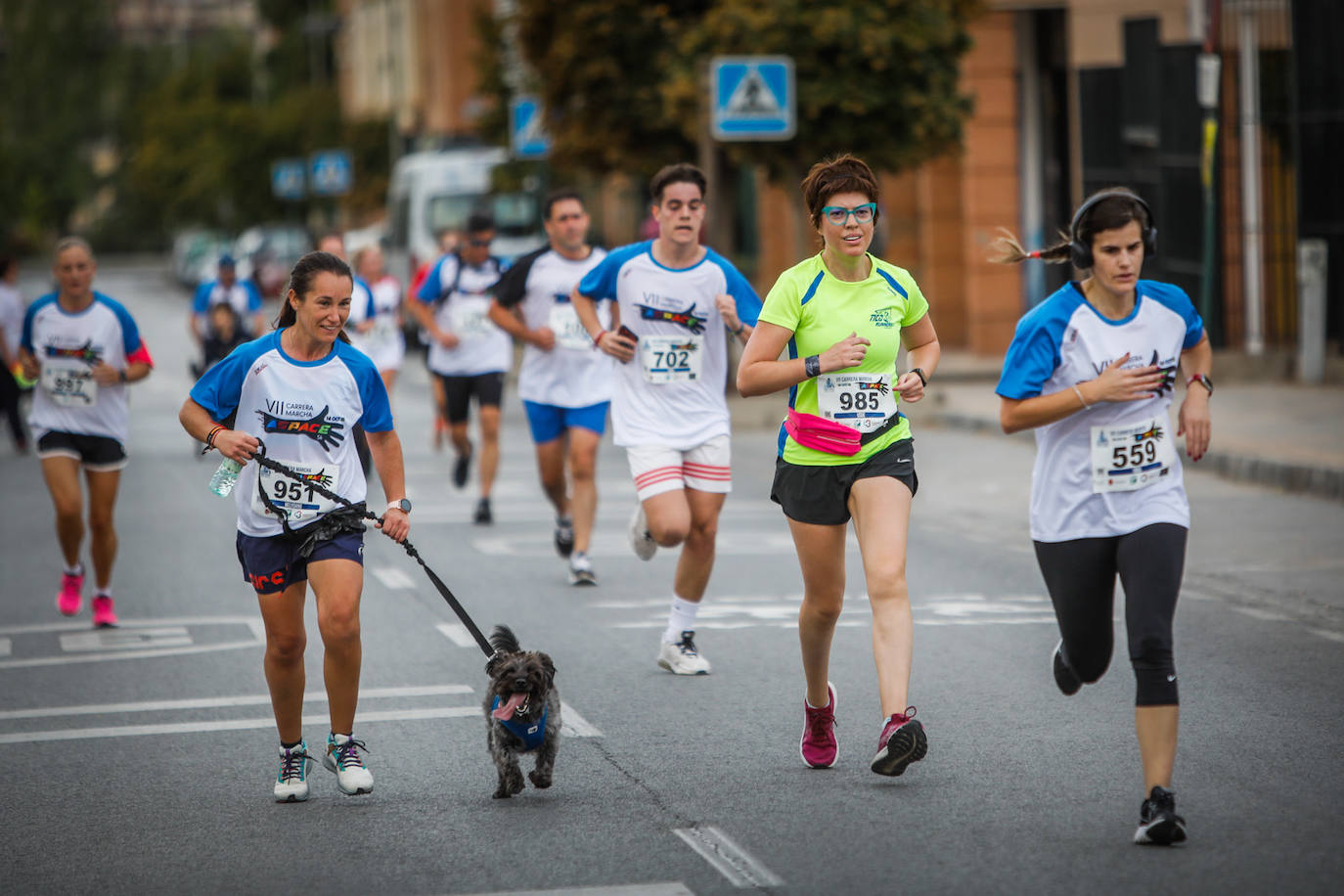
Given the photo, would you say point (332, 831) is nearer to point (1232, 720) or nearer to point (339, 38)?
point (1232, 720)

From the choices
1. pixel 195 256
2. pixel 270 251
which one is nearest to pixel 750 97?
pixel 270 251

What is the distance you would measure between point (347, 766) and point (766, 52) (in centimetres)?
1527

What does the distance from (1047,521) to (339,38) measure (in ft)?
254

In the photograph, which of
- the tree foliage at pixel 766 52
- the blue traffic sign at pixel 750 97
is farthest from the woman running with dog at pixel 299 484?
the tree foliage at pixel 766 52

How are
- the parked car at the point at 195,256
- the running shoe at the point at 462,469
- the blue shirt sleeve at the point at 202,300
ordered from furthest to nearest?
the parked car at the point at 195,256, the blue shirt sleeve at the point at 202,300, the running shoe at the point at 462,469

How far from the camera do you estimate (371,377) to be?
Result: 21.5ft

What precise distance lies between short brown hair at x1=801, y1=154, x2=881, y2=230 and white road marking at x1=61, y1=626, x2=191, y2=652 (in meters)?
4.48

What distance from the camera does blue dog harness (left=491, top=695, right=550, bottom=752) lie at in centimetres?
621

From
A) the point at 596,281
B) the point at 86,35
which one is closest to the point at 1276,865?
the point at 596,281

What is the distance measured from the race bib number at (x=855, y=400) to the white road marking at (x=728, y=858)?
1419 millimetres

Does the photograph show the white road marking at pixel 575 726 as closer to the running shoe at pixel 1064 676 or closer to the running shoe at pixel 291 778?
the running shoe at pixel 291 778

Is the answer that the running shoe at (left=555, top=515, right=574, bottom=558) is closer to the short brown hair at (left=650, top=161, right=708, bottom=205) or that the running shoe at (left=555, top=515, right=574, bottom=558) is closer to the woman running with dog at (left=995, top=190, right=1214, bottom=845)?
the short brown hair at (left=650, top=161, right=708, bottom=205)

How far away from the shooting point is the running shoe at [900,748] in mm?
6172

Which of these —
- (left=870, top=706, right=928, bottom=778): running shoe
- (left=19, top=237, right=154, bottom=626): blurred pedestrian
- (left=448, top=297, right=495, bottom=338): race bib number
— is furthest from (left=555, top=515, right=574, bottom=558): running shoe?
(left=870, top=706, right=928, bottom=778): running shoe
